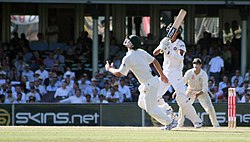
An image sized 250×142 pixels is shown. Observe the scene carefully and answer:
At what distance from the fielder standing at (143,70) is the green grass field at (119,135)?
439 millimetres

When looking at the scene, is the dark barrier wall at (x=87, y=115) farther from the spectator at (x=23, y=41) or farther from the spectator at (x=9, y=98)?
the spectator at (x=23, y=41)

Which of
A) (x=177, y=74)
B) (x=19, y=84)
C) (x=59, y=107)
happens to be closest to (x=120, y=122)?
(x=59, y=107)

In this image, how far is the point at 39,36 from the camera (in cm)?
3005

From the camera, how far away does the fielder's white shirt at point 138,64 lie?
50.9 feet

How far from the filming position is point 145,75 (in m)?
15.7

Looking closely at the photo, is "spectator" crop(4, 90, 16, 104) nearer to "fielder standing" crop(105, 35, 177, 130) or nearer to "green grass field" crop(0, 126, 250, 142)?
"green grass field" crop(0, 126, 250, 142)

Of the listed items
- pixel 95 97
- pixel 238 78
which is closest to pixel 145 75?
pixel 95 97

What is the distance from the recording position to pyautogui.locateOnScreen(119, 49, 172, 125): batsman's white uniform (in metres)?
15.5

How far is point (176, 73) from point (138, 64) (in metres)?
1.84

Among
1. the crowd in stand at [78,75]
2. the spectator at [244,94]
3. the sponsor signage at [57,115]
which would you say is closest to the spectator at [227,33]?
the crowd in stand at [78,75]

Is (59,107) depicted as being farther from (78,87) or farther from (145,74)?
(145,74)

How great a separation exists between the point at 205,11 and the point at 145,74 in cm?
1635

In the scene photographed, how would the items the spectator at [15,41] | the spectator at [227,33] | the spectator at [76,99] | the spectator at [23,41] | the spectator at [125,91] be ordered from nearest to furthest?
the spectator at [76,99]
the spectator at [125,91]
the spectator at [23,41]
the spectator at [15,41]
the spectator at [227,33]

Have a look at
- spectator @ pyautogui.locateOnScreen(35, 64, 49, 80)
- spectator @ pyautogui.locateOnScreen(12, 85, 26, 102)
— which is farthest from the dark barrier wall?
spectator @ pyautogui.locateOnScreen(35, 64, 49, 80)
